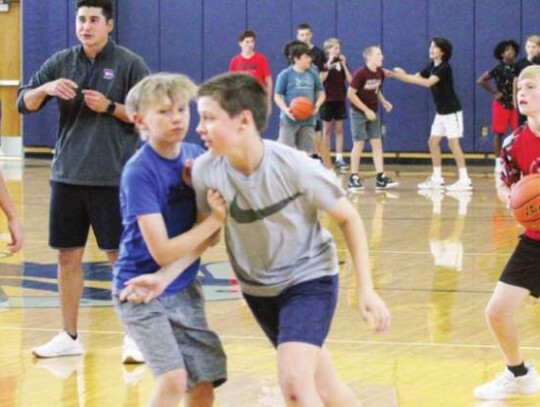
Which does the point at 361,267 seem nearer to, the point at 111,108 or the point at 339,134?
the point at 111,108

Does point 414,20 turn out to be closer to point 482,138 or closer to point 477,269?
point 482,138

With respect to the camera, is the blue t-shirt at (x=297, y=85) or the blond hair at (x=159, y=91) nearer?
the blond hair at (x=159, y=91)

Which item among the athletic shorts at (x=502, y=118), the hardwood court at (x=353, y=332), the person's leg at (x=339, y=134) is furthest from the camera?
the person's leg at (x=339, y=134)

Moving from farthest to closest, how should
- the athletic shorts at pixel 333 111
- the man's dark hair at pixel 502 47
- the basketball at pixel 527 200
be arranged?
1. the athletic shorts at pixel 333 111
2. the man's dark hair at pixel 502 47
3. the basketball at pixel 527 200

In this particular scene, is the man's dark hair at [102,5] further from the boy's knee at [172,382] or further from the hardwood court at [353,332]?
the boy's knee at [172,382]

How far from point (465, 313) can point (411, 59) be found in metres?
12.7

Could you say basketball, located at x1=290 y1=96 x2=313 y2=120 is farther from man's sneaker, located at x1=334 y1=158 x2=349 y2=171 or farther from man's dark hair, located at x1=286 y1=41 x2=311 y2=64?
man's sneaker, located at x1=334 y1=158 x2=349 y2=171

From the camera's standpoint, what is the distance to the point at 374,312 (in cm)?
436

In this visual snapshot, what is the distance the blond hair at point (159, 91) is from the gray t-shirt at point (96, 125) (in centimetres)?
219

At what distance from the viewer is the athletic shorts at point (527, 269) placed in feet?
20.1

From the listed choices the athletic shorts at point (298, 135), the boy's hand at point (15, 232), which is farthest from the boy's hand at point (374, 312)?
the athletic shorts at point (298, 135)

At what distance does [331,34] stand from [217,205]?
16782 millimetres

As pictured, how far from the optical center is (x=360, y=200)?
50.7 feet

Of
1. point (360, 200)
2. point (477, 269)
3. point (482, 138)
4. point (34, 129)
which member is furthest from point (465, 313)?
point (34, 129)
